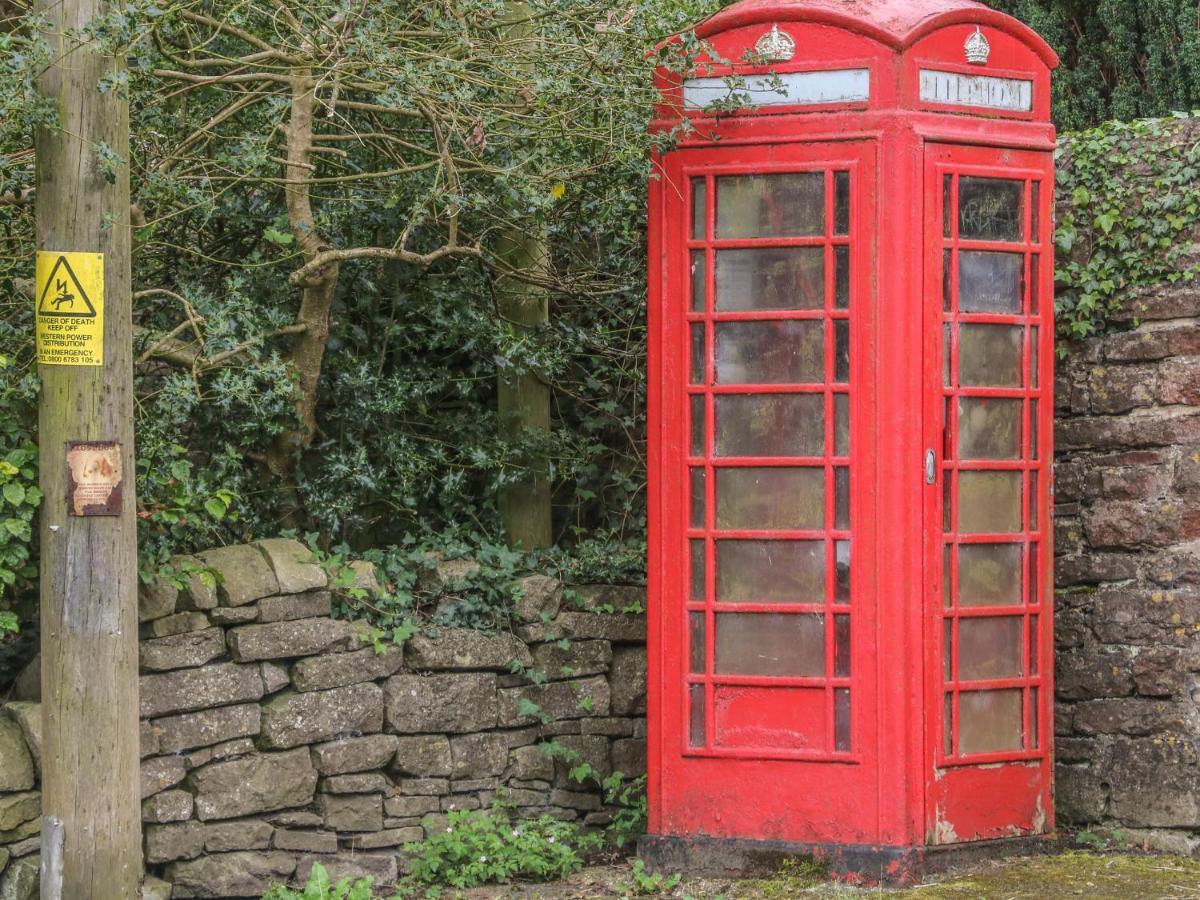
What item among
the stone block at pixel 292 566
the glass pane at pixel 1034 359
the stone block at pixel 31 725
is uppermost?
the glass pane at pixel 1034 359

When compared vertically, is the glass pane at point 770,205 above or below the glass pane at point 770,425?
above

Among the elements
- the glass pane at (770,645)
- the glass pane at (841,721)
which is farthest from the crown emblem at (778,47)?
the glass pane at (841,721)

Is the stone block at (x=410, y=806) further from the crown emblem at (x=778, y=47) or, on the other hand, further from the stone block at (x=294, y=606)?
the crown emblem at (x=778, y=47)

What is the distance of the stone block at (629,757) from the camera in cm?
643

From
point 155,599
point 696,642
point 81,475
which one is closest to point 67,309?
point 81,475

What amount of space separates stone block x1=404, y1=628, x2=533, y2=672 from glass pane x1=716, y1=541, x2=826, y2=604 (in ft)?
3.44

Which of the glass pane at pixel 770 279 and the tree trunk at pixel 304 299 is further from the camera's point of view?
the tree trunk at pixel 304 299

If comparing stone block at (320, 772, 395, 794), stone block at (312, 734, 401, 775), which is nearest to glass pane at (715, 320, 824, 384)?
stone block at (312, 734, 401, 775)

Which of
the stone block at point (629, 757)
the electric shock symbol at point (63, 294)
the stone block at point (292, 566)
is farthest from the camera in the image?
the stone block at point (629, 757)

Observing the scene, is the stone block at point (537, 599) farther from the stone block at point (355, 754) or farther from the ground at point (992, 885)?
the ground at point (992, 885)

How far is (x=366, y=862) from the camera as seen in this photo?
5734 millimetres

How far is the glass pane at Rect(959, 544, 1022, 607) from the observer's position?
5527mm

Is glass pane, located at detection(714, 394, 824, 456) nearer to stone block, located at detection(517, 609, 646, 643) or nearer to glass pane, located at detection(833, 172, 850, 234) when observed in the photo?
glass pane, located at detection(833, 172, 850, 234)

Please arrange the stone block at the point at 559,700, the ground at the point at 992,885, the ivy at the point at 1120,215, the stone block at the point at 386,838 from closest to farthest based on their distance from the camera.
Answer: the ground at the point at 992,885 → the stone block at the point at 386,838 → the ivy at the point at 1120,215 → the stone block at the point at 559,700
